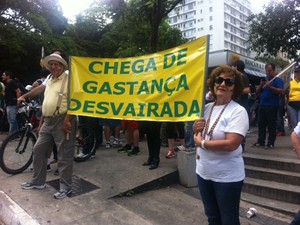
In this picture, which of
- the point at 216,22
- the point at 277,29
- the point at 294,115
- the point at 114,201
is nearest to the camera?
the point at 114,201

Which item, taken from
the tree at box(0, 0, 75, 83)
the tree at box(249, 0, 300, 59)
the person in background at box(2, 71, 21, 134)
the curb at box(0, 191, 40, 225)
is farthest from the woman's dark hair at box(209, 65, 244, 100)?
the tree at box(249, 0, 300, 59)

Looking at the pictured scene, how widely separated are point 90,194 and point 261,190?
8.12ft

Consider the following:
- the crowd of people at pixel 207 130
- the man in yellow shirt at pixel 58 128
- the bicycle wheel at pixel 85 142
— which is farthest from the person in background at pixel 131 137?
the man in yellow shirt at pixel 58 128

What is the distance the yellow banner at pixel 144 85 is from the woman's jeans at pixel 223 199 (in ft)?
3.38

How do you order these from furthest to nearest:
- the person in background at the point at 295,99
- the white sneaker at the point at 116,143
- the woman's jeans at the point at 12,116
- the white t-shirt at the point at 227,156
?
the woman's jeans at the point at 12,116, the white sneaker at the point at 116,143, the person in background at the point at 295,99, the white t-shirt at the point at 227,156

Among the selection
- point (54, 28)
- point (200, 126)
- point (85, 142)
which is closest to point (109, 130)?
point (85, 142)

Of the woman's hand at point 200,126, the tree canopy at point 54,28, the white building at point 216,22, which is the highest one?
the white building at point 216,22

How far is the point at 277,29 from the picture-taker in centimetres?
1720

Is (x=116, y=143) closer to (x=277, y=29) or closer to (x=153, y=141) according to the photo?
(x=153, y=141)

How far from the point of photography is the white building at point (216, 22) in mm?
89794

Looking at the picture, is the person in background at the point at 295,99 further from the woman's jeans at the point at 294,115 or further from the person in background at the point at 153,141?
the person in background at the point at 153,141

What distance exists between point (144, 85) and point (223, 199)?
2.19 metres

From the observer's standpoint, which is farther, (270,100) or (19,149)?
(270,100)

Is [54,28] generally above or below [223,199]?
above
